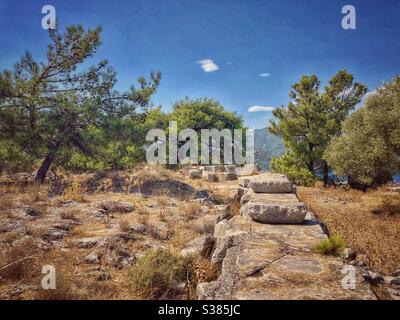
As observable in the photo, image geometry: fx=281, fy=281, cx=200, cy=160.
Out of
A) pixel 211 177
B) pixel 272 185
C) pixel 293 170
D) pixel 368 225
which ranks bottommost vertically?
pixel 368 225

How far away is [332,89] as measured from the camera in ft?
64.0

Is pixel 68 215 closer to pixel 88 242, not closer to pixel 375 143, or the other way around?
pixel 88 242

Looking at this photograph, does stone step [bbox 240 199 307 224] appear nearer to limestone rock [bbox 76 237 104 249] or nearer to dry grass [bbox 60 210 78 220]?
limestone rock [bbox 76 237 104 249]

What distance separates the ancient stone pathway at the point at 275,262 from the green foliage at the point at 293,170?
46.4 ft

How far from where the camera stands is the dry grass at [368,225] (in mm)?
5461

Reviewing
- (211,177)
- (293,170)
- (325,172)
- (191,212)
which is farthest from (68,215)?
(325,172)

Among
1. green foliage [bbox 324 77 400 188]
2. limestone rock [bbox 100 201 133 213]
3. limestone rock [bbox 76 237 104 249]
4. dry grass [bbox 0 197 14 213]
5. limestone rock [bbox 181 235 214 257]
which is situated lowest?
limestone rock [bbox 76 237 104 249]

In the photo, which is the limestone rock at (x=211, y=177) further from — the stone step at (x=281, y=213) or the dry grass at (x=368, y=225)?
the stone step at (x=281, y=213)

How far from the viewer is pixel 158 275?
4195 mm

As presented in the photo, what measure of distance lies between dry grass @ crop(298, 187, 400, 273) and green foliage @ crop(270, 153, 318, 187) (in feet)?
18.6

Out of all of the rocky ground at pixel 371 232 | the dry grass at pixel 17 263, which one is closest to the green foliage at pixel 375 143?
the rocky ground at pixel 371 232

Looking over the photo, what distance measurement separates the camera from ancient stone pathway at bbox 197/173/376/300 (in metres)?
2.78

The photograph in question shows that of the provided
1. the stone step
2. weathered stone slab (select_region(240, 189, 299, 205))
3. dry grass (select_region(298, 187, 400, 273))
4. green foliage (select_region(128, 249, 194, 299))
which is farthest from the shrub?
green foliage (select_region(128, 249, 194, 299))

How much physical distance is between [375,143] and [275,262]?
884cm
